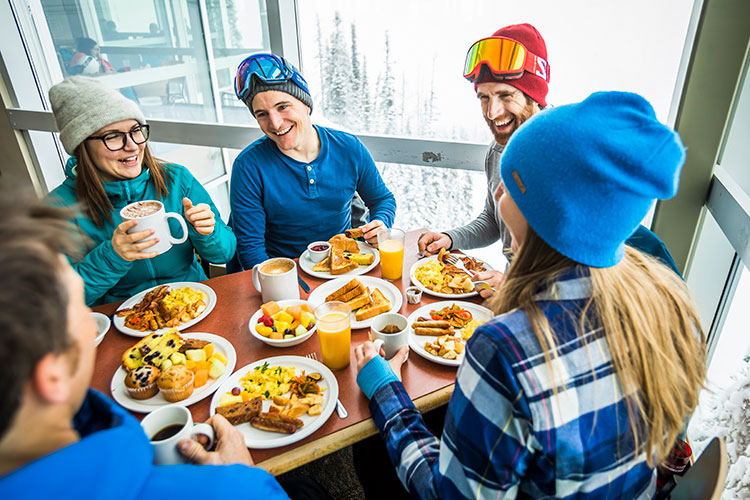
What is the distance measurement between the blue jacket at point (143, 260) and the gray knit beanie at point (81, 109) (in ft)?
0.68

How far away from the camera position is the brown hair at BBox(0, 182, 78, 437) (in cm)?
48

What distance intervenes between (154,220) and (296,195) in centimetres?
88

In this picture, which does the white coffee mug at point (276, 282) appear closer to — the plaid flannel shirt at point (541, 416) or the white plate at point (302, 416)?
the white plate at point (302, 416)

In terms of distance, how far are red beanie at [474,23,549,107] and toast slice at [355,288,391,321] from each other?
104 centimetres

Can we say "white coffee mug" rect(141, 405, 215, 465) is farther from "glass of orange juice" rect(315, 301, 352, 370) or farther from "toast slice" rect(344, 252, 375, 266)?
"toast slice" rect(344, 252, 375, 266)

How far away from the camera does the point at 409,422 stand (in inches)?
39.0

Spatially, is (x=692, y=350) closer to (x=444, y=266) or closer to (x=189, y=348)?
(x=444, y=266)

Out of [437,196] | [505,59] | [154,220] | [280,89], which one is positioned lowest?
[437,196]

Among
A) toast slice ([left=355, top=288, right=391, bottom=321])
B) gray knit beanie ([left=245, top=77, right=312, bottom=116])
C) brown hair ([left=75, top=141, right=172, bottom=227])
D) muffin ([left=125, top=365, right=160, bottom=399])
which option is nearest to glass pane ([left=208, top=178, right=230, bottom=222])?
gray knit beanie ([left=245, top=77, right=312, bottom=116])

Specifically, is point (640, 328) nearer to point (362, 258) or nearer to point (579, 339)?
point (579, 339)

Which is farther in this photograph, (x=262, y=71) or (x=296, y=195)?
(x=296, y=195)

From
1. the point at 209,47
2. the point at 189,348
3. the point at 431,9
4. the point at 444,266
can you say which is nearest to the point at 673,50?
the point at 431,9

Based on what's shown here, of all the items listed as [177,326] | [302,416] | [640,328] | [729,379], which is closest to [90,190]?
[177,326]

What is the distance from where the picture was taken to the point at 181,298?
148cm
